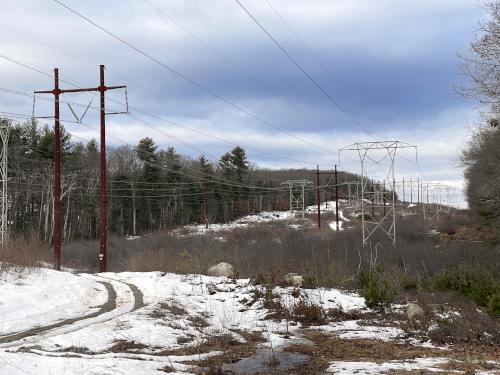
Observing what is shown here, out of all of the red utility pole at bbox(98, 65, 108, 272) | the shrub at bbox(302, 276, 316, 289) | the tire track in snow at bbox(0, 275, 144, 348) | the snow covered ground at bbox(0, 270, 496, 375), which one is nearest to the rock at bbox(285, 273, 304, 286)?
the shrub at bbox(302, 276, 316, 289)

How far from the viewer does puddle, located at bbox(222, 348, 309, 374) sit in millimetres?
7609

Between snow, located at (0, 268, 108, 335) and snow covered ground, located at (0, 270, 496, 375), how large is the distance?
2 cm

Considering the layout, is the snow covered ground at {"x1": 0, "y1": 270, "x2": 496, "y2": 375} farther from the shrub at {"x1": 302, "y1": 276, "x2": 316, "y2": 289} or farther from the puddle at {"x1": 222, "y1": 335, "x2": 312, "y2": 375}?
the shrub at {"x1": 302, "y1": 276, "x2": 316, "y2": 289}

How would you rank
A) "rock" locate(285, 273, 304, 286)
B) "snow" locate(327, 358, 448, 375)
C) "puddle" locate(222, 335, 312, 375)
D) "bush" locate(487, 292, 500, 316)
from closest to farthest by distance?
"snow" locate(327, 358, 448, 375), "puddle" locate(222, 335, 312, 375), "bush" locate(487, 292, 500, 316), "rock" locate(285, 273, 304, 286)

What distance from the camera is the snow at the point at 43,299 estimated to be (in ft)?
34.6

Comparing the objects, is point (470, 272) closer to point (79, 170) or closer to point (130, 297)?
point (130, 297)

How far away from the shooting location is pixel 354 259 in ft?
99.8

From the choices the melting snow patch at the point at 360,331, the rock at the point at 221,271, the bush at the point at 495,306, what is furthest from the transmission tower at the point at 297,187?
the bush at the point at 495,306

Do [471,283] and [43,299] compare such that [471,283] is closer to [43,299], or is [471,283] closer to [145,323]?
[145,323]

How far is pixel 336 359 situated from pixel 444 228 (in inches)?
2121

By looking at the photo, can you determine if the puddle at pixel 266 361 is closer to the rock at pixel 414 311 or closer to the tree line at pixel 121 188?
the rock at pixel 414 311

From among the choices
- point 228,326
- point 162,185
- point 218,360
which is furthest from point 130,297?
point 162,185

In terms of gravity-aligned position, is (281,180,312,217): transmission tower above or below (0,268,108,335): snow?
above

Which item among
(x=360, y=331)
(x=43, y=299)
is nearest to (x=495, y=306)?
(x=360, y=331)
